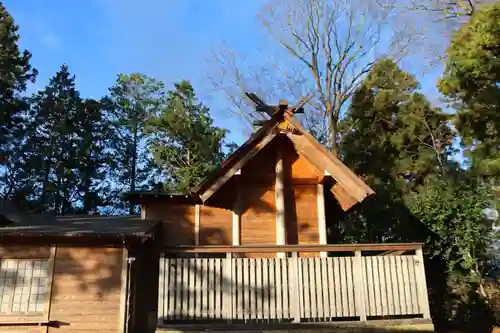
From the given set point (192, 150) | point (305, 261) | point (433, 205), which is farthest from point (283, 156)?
point (192, 150)

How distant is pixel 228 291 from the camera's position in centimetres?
926

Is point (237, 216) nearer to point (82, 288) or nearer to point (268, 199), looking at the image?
point (268, 199)

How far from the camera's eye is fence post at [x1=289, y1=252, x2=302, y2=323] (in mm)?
9203

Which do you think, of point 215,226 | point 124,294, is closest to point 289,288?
point 215,226

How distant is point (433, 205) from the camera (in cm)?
1532

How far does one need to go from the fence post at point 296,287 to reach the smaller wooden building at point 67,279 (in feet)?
11.9

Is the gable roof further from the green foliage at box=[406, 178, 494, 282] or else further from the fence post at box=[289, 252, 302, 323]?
the green foliage at box=[406, 178, 494, 282]

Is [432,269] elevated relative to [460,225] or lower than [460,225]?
lower

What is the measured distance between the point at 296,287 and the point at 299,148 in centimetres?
389

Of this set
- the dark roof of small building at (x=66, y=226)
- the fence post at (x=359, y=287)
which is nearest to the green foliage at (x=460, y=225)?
the fence post at (x=359, y=287)

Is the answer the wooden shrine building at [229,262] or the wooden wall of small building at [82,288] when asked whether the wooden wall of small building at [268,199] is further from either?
the wooden wall of small building at [82,288]

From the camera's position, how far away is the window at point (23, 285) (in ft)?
33.8

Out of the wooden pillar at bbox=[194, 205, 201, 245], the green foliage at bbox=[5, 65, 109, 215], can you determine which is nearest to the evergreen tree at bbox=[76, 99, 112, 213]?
the green foliage at bbox=[5, 65, 109, 215]

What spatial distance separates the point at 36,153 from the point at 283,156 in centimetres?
2580
